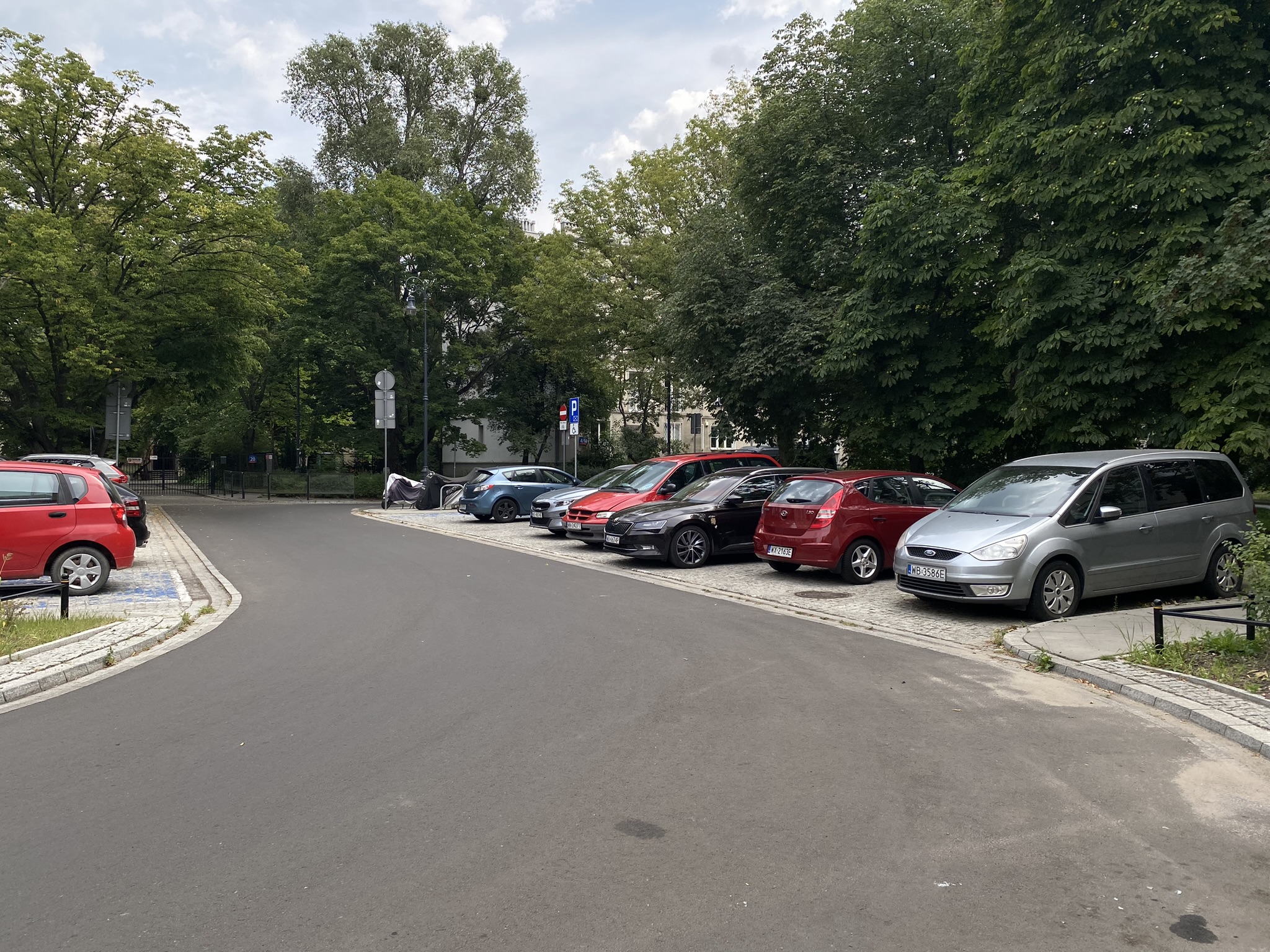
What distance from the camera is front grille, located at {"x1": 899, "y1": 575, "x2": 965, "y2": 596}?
33.0ft

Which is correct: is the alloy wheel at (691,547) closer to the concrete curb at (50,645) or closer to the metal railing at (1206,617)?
the metal railing at (1206,617)

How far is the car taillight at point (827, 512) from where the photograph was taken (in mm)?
13148

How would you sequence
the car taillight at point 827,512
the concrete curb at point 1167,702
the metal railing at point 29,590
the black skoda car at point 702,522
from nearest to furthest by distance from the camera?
the concrete curb at point 1167,702 < the metal railing at point 29,590 < the car taillight at point 827,512 < the black skoda car at point 702,522

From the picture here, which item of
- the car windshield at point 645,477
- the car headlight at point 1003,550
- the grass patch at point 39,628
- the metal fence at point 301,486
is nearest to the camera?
the grass patch at point 39,628

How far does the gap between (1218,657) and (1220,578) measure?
415 centimetres

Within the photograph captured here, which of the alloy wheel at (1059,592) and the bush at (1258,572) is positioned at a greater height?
the bush at (1258,572)

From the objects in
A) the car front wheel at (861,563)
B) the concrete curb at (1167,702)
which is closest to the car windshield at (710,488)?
the car front wheel at (861,563)

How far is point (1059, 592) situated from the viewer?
10.1 metres

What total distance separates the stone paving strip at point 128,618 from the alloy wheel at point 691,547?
6687 millimetres

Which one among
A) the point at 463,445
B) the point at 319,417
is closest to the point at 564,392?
the point at 463,445

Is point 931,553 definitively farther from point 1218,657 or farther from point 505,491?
point 505,491

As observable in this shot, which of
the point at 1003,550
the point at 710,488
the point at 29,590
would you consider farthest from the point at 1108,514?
the point at 29,590

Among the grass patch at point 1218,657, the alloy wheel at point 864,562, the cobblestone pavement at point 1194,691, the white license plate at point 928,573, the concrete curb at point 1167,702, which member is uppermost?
the white license plate at point 928,573

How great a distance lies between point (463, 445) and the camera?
4509 cm
